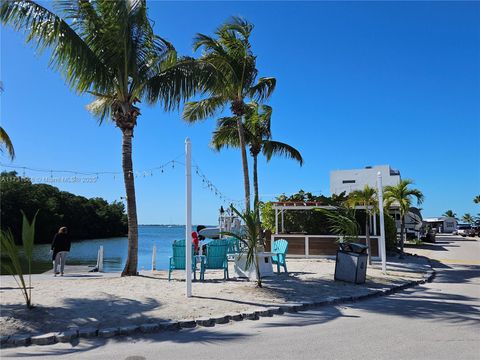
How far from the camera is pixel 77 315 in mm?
7098

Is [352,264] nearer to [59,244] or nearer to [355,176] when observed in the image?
[59,244]

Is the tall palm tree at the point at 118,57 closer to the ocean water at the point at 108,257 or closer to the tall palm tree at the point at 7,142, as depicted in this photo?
the tall palm tree at the point at 7,142

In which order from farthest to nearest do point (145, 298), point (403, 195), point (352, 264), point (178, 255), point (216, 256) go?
point (403, 195), point (216, 256), point (178, 255), point (352, 264), point (145, 298)

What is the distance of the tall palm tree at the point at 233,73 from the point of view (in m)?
16.2

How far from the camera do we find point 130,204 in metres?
12.4

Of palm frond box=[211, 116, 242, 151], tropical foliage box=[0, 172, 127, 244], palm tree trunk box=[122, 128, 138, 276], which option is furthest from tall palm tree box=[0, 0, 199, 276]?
A: tropical foliage box=[0, 172, 127, 244]

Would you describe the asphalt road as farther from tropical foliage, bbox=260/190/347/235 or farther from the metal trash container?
tropical foliage, bbox=260/190/347/235

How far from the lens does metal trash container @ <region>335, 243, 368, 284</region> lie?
11.1 meters

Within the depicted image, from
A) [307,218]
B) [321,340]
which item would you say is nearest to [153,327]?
[321,340]

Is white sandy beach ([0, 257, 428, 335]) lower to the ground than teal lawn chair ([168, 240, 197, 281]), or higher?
lower

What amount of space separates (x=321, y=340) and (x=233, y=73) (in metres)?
11.8

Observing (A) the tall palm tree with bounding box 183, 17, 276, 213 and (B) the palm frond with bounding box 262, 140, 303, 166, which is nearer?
(A) the tall palm tree with bounding box 183, 17, 276, 213

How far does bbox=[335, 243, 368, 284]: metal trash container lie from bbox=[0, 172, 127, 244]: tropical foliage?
37.4 m

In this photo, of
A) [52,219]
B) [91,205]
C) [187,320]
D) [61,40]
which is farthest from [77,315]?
[91,205]
